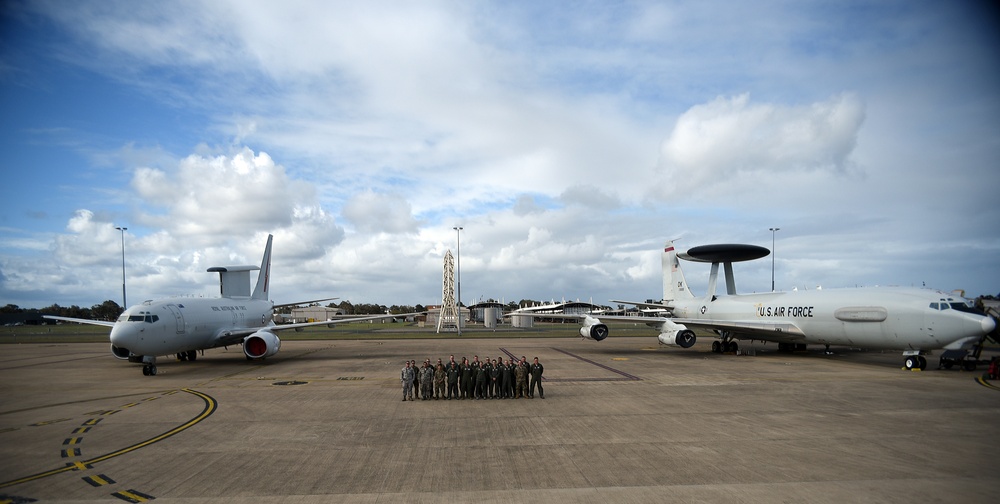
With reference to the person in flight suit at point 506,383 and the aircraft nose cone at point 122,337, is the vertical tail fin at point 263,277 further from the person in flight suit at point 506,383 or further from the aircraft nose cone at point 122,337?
the person in flight suit at point 506,383

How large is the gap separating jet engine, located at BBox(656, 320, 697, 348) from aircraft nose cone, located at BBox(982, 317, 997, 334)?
13591 mm

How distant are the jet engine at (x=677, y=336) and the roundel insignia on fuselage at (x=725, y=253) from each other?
38.3ft

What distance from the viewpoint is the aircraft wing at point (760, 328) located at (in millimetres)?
32344

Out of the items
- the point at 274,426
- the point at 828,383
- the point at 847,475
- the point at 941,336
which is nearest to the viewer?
the point at 847,475

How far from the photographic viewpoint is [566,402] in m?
18.0

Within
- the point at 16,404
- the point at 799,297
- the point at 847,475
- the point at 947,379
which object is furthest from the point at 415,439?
the point at 799,297

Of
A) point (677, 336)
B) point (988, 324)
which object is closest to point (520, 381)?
point (677, 336)

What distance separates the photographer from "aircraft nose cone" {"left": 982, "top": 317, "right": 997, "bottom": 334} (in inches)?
897

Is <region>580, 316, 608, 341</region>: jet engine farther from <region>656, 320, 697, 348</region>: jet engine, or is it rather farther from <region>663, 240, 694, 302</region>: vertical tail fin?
<region>663, 240, 694, 302</region>: vertical tail fin

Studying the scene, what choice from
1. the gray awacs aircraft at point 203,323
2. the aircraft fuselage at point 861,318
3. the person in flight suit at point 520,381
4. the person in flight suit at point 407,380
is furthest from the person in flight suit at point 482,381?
the aircraft fuselage at point 861,318

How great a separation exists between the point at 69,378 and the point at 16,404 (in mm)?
7555

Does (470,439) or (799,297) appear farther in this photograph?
→ (799,297)

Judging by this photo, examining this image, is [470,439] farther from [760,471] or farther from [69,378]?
[69,378]

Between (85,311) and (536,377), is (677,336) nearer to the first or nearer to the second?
(536,377)
